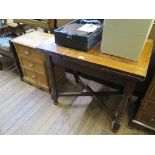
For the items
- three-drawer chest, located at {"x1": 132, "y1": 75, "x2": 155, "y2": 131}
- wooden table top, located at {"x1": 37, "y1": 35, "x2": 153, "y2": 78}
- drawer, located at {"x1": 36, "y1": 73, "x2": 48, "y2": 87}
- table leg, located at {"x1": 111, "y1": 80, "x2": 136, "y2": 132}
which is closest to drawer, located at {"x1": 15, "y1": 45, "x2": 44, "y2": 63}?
drawer, located at {"x1": 36, "y1": 73, "x2": 48, "y2": 87}

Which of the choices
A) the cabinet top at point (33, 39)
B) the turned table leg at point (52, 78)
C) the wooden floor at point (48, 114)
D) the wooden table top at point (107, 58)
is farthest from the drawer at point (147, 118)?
the cabinet top at point (33, 39)

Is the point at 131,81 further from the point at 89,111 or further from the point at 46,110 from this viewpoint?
the point at 46,110

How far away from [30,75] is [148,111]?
54.8 inches

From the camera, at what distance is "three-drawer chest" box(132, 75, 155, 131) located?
1.17 m

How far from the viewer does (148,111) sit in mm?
1282

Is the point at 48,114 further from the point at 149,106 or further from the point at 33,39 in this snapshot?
the point at 149,106

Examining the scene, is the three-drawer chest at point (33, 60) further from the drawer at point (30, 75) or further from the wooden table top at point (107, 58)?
the wooden table top at point (107, 58)

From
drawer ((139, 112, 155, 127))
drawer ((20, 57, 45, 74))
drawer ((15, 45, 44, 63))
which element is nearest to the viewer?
drawer ((139, 112, 155, 127))

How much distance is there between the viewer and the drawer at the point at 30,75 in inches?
72.7

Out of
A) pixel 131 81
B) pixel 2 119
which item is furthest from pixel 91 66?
pixel 2 119

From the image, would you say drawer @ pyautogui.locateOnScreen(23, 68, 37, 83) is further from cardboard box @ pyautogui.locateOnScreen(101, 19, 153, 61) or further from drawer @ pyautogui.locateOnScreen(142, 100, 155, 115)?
drawer @ pyautogui.locateOnScreen(142, 100, 155, 115)

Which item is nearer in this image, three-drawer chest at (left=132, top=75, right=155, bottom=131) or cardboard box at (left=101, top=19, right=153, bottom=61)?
cardboard box at (left=101, top=19, right=153, bottom=61)

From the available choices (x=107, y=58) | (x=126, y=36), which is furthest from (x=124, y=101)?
(x=126, y=36)
